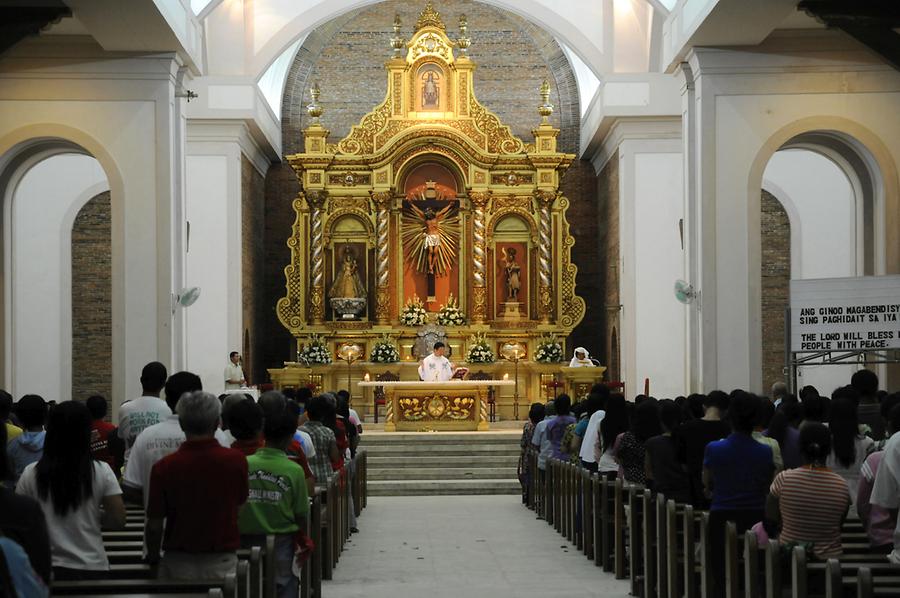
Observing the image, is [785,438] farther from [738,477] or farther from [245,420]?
[245,420]

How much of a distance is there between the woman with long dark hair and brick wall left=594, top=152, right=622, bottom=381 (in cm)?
1511

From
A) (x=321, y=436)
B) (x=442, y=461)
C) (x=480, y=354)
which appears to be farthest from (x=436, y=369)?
(x=321, y=436)

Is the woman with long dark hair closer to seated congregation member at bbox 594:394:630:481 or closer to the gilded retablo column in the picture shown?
seated congregation member at bbox 594:394:630:481

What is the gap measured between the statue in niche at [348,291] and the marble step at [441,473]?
26.9ft

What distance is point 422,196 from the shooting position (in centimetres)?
2808

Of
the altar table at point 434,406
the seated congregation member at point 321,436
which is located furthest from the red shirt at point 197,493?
the altar table at point 434,406

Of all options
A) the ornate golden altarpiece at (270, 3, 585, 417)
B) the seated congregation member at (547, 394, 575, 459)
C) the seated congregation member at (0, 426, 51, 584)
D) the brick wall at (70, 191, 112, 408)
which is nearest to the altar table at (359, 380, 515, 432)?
the ornate golden altarpiece at (270, 3, 585, 417)

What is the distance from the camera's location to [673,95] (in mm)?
25516

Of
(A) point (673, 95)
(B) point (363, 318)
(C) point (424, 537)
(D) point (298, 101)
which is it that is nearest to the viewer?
(C) point (424, 537)

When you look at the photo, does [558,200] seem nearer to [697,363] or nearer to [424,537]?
[697,363]

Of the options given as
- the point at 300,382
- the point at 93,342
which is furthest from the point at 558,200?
the point at 93,342

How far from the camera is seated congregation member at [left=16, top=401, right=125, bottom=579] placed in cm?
602

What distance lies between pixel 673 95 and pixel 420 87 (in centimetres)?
533

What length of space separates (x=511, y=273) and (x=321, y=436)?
17.2 meters
